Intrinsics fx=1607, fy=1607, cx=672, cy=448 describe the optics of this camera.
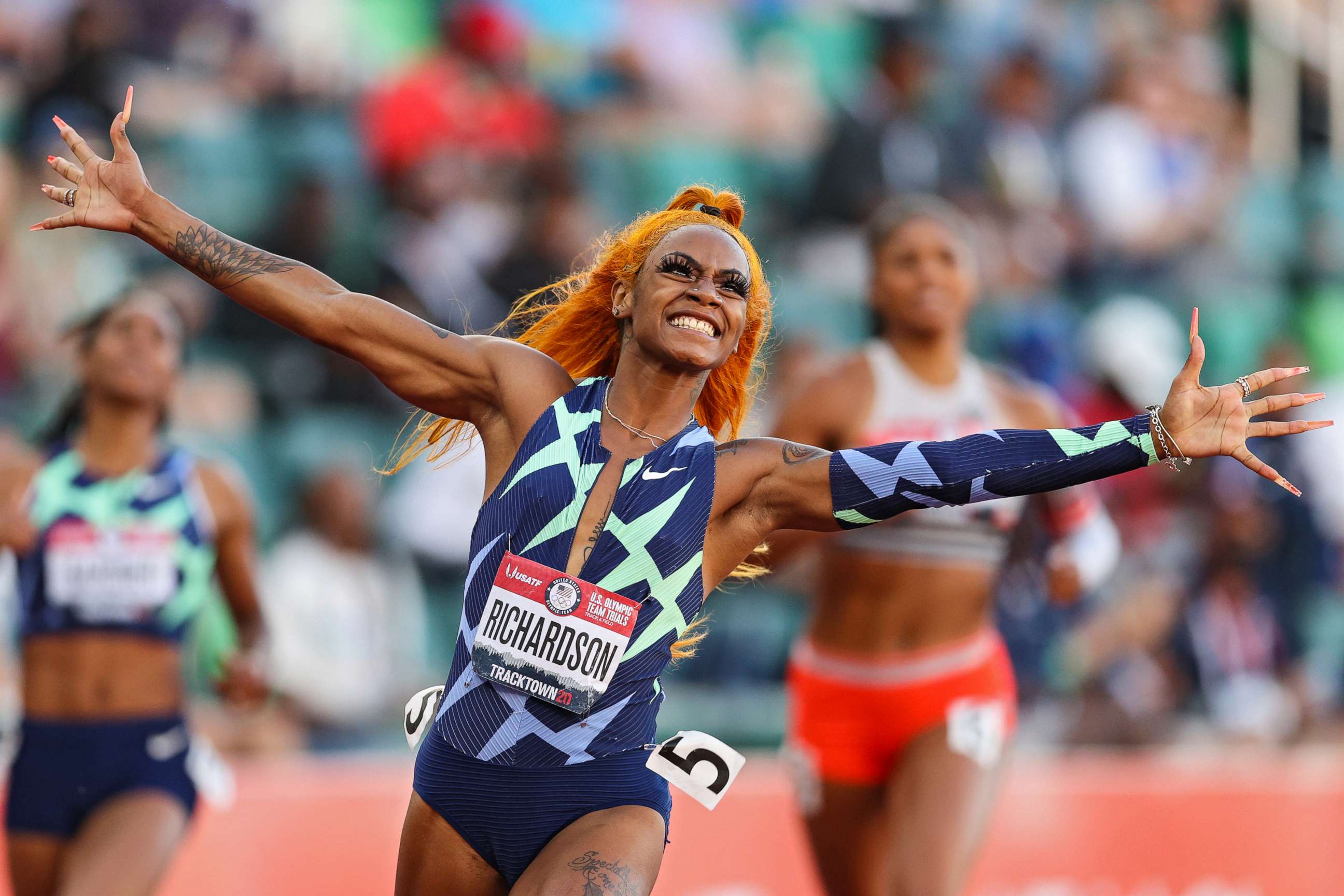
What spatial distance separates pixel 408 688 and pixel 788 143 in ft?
17.4

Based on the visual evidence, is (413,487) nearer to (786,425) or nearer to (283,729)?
(283,729)

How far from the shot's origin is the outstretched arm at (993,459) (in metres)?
3.81

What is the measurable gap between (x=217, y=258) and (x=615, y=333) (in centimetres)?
114

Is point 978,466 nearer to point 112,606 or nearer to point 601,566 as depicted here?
point 601,566

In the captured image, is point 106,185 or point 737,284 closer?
point 106,185

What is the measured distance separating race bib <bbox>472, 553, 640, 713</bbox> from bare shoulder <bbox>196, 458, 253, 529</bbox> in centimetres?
272

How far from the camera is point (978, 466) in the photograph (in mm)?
3949

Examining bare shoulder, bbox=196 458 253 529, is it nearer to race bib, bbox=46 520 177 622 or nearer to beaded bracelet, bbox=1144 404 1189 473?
race bib, bbox=46 520 177 622

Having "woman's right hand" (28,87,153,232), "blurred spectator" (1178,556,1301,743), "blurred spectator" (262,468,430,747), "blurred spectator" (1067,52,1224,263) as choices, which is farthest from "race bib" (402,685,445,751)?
"blurred spectator" (1067,52,1224,263)

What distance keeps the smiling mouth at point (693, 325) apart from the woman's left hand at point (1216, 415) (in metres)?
1.13

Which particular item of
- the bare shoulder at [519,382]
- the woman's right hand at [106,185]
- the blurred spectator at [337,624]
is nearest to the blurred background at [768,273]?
the blurred spectator at [337,624]

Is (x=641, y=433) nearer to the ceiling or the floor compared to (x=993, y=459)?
nearer to the floor

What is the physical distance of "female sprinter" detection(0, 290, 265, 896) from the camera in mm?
5711

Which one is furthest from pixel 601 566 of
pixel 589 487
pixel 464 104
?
pixel 464 104
